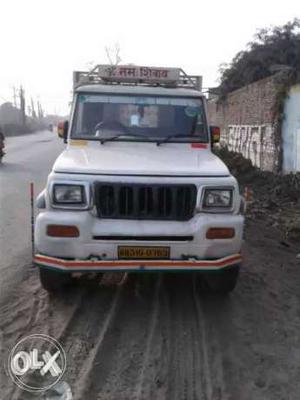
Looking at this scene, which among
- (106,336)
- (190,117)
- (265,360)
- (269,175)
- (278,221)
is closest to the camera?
(265,360)

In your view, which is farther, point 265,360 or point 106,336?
point 106,336

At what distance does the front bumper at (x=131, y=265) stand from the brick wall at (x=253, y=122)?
10252 mm

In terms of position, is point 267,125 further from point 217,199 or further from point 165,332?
point 165,332

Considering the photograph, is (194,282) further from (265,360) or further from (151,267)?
(265,360)

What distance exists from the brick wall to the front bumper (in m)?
10.3

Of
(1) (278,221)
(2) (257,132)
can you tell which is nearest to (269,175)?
(2) (257,132)

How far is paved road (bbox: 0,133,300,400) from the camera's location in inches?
146

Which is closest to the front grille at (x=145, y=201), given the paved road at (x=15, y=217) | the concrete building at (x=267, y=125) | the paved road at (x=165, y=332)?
the paved road at (x=165, y=332)

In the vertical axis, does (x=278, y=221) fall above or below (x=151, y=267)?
below

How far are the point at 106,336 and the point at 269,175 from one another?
35.3 feet

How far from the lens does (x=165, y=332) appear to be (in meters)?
4.60

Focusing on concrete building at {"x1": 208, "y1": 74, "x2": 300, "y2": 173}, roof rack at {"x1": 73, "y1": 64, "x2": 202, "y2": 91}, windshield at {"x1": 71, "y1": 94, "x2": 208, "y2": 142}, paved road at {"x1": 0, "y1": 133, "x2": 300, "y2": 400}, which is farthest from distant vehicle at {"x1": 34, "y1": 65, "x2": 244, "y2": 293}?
concrete building at {"x1": 208, "y1": 74, "x2": 300, "y2": 173}

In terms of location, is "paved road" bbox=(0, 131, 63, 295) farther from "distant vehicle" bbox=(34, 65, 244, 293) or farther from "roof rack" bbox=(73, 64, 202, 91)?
"roof rack" bbox=(73, 64, 202, 91)

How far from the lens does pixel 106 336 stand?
4.48m
